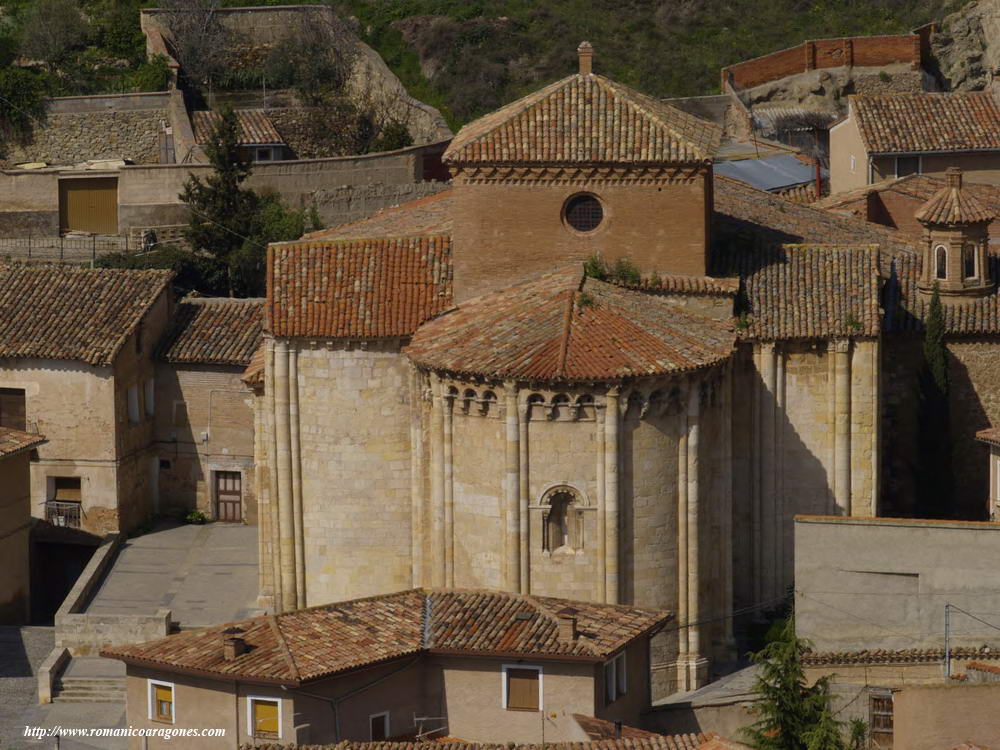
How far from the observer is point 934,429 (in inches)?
1939

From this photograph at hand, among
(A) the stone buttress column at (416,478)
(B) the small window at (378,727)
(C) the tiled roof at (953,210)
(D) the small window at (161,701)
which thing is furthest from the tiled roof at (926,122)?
(D) the small window at (161,701)

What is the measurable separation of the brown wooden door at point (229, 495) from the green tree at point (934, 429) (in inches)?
621

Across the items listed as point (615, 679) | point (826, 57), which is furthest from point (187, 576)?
point (826, 57)

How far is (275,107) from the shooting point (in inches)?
2916

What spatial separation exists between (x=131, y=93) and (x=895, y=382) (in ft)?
101

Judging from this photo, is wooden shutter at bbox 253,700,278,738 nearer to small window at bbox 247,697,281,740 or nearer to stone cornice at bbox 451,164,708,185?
small window at bbox 247,697,281,740

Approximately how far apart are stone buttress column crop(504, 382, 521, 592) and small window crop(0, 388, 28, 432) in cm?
1641

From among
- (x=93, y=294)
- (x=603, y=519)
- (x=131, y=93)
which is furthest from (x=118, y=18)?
(x=603, y=519)

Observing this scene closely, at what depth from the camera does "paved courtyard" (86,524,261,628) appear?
48938mm

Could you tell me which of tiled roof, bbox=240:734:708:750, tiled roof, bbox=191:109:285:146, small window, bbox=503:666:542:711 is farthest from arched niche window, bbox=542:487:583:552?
tiled roof, bbox=191:109:285:146

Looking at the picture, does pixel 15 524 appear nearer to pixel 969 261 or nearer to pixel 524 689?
pixel 524 689

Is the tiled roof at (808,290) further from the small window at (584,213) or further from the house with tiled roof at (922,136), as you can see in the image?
the house with tiled roof at (922,136)

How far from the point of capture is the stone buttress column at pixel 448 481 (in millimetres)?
42531

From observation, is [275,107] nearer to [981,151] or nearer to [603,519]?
[981,151]
